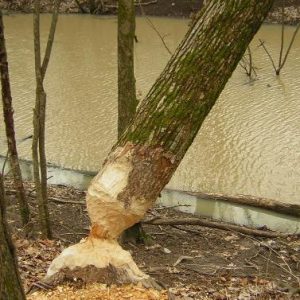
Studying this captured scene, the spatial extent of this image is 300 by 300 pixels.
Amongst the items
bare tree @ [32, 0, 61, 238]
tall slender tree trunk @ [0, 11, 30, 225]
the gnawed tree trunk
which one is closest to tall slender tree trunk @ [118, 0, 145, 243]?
bare tree @ [32, 0, 61, 238]

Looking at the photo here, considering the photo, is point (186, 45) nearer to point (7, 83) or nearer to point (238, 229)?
point (7, 83)

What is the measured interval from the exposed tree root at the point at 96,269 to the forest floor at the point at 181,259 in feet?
0.18

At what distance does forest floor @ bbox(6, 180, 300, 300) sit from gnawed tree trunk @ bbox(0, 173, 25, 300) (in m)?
0.97

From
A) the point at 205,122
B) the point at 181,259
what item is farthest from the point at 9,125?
the point at 205,122

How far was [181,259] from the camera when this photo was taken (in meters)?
4.87

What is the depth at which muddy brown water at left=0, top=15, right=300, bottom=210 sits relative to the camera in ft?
25.9

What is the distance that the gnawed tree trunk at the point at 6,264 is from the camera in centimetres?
214

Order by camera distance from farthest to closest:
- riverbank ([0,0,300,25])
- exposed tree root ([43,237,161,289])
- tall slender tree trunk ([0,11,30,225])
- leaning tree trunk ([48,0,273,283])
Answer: riverbank ([0,0,300,25])
tall slender tree trunk ([0,11,30,225])
exposed tree root ([43,237,161,289])
leaning tree trunk ([48,0,273,283])

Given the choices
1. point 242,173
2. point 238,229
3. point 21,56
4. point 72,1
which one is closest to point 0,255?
point 238,229

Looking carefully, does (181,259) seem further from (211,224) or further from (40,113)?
(40,113)

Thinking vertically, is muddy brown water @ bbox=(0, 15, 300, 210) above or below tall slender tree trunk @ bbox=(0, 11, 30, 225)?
below

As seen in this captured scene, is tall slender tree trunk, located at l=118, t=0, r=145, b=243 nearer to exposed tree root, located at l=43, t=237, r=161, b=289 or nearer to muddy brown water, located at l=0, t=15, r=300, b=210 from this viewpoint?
muddy brown water, located at l=0, t=15, r=300, b=210

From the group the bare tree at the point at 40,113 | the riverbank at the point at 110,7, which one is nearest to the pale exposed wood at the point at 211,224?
the bare tree at the point at 40,113

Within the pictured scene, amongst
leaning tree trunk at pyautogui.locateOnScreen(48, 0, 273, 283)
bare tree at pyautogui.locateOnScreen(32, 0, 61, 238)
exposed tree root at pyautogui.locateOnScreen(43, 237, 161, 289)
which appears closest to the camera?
leaning tree trunk at pyautogui.locateOnScreen(48, 0, 273, 283)
